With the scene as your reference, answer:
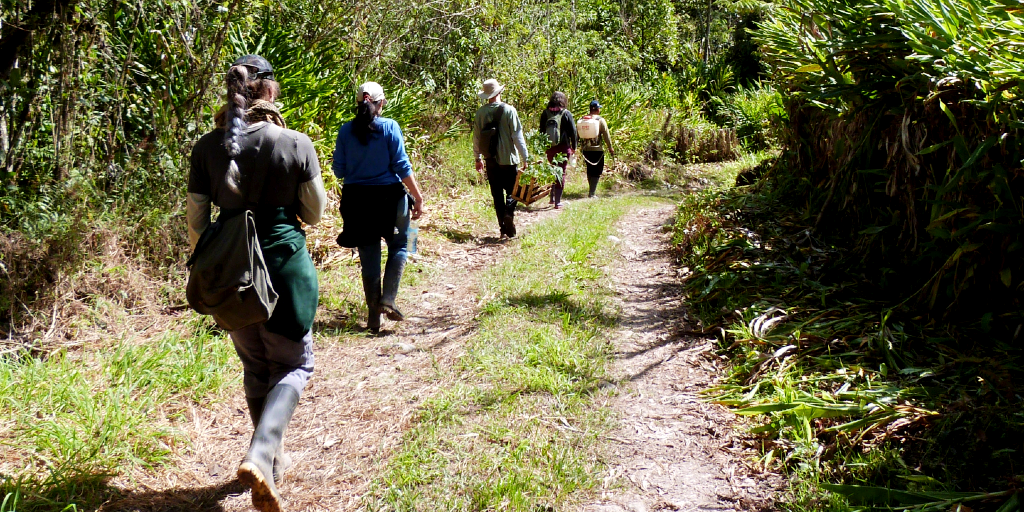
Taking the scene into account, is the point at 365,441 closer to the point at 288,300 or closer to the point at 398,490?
the point at 398,490

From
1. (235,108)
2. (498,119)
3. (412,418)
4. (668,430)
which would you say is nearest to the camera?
(235,108)

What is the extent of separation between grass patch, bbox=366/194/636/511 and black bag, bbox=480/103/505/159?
2522mm

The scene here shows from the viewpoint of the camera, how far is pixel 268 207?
3.41m

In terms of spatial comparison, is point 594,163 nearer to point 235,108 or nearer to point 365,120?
point 365,120

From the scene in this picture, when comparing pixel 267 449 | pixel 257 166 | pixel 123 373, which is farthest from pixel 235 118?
pixel 123 373

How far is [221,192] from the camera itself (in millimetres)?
3320

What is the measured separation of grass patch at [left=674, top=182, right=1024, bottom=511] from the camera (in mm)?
3270

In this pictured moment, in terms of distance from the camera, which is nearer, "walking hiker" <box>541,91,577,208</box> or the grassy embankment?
the grassy embankment

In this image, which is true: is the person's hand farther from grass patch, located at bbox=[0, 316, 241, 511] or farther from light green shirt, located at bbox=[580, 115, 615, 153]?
light green shirt, located at bbox=[580, 115, 615, 153]

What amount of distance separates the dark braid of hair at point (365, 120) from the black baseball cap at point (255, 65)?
222 cm

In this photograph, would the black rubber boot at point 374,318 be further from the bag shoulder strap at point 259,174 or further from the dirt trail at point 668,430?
the bag shoulder strap at point 259,174

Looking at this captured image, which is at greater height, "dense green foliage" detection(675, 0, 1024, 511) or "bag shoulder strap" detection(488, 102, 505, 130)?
"bag shoulder strap" detection(488, 102, 505, 130)

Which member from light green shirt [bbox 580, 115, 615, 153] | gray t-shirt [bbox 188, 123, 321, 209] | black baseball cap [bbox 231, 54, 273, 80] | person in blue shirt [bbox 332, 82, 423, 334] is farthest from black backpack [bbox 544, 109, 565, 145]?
gray t-shirt [bbox 188, 123, 321, 209]

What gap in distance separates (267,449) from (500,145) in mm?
6356
